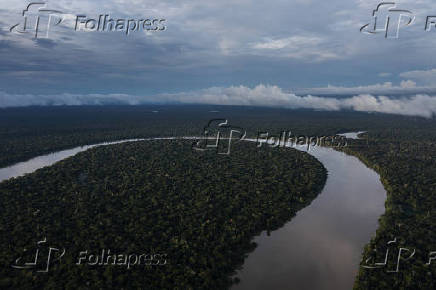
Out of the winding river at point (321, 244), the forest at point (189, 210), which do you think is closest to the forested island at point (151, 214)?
the forest at point (189, 210)

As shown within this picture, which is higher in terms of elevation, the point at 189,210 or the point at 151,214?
the point at 189,210

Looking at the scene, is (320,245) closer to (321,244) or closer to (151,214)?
(321,244)

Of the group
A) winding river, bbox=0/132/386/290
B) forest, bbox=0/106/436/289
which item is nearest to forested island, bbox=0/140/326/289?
forest, bbox=0/106/436/289

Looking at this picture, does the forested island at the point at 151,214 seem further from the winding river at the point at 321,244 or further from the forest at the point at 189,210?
the winding river at the point at 321,244

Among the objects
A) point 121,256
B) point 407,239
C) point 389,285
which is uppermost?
point 407,239

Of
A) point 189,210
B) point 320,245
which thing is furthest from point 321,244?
point 189,210

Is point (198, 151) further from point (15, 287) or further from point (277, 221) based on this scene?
point (15, 287)

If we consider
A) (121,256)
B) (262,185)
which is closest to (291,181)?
(262,185)

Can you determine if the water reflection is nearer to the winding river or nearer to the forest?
the winding river
